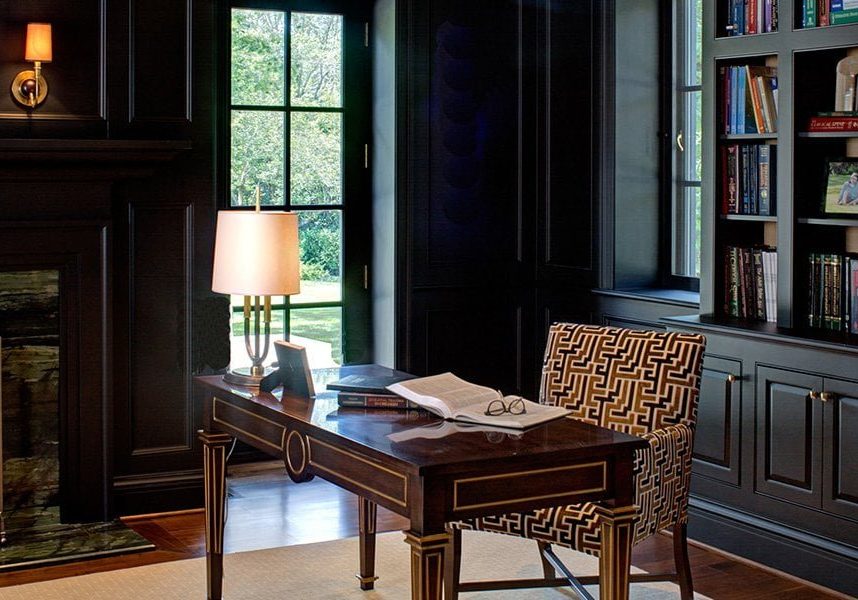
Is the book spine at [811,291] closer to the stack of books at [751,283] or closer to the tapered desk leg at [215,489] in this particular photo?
the stack of books at [751,283]

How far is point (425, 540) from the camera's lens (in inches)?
106

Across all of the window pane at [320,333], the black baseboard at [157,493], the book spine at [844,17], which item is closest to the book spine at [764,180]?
the book spine at [844,17]

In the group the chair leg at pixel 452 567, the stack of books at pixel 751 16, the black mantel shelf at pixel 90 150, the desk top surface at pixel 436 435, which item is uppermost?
the stack of books at pixel 751 16

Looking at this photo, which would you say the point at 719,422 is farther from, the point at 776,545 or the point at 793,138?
the point at 793,138

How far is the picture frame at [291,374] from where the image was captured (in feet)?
11.7

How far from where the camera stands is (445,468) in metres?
2.70

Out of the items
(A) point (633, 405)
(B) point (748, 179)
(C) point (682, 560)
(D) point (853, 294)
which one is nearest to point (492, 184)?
(B) point (748, 179)

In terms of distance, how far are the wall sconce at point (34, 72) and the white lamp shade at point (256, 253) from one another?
4.48 feet

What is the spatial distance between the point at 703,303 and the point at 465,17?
1975mm

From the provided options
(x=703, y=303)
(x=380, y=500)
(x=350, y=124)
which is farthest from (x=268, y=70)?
(x=380, y=500)

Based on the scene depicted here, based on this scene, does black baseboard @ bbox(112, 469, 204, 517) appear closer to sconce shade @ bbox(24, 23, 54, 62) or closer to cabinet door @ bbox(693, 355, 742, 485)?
sconce shade @ bbox(24, 23, 54, 62)

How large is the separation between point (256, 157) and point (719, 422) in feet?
8.32

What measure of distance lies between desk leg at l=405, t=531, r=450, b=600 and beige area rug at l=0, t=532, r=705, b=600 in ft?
4.29

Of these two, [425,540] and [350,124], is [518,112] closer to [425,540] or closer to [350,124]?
[350,124]
